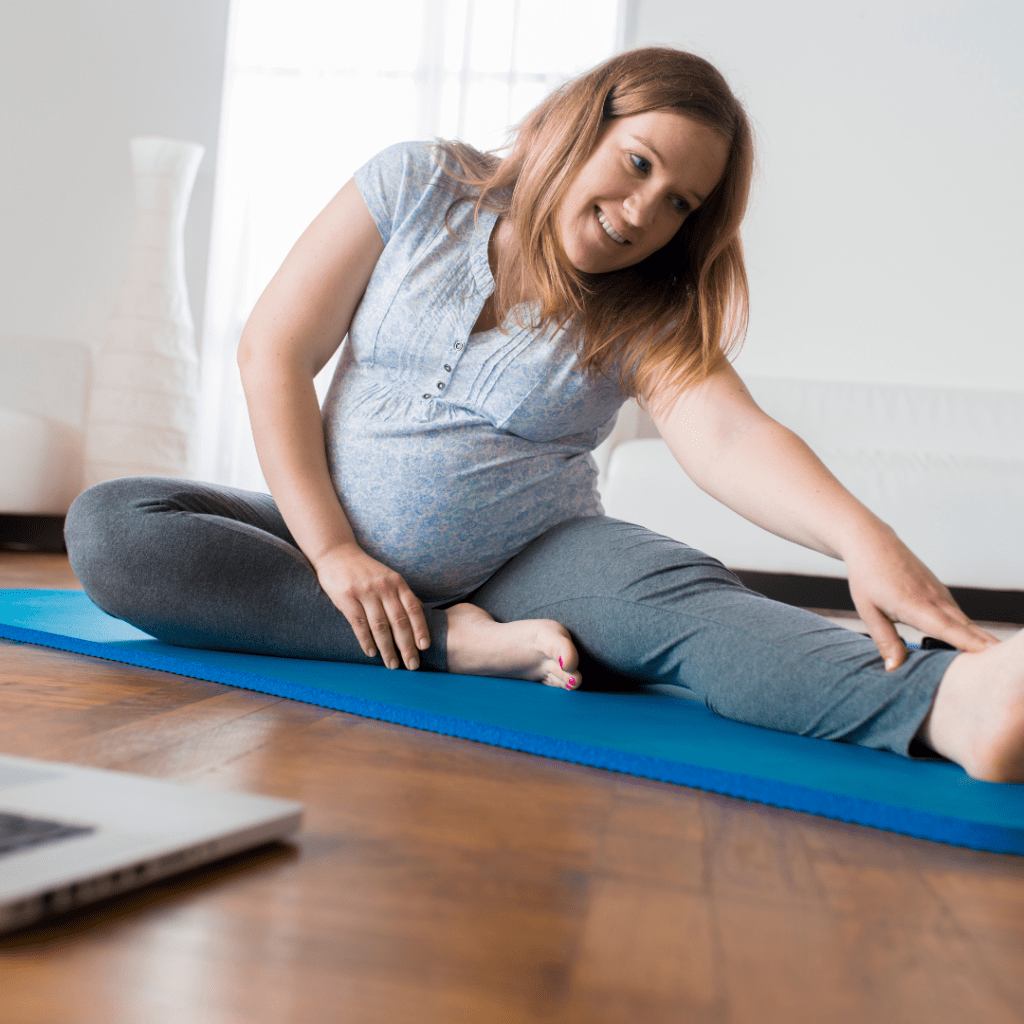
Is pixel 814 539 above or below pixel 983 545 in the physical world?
above

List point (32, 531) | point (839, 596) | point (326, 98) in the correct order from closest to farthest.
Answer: point (839, 596) → point (32, 531) → point (326, 98)

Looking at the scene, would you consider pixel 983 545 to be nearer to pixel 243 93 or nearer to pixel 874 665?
pixel 874 665

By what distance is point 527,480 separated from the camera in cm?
126

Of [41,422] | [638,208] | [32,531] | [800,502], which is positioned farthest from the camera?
[32,531]

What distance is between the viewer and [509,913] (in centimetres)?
51

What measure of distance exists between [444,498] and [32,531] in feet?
8.53

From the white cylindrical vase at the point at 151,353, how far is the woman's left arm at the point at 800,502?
236 centimetres

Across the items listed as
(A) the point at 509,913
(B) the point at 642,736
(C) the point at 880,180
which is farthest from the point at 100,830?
(C) the point at 880,180

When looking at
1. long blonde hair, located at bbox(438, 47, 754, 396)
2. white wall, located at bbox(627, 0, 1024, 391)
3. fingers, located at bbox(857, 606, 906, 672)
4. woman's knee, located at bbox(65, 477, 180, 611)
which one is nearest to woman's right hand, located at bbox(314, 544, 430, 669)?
woman's knee, located at bbox(65, 477, 180, 611)

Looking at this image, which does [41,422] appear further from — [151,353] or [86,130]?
[86,130]

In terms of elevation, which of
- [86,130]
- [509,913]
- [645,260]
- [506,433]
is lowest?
[509,913]

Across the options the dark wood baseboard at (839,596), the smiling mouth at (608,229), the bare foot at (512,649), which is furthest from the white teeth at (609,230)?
the dark wood baseboard at (839,596)

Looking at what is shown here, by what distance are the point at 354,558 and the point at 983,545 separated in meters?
2.07

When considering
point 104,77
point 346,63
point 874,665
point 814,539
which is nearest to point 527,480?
point 814,539
